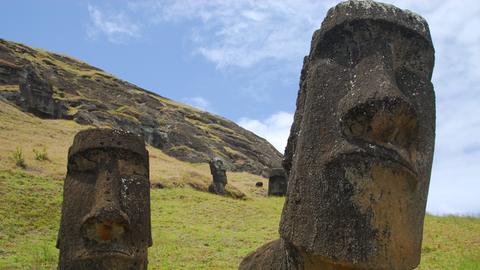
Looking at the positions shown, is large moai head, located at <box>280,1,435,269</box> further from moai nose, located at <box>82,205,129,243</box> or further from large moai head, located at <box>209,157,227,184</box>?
large moai head, located at <box>209,157,227,184</box>

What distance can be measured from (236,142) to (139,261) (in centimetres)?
7235

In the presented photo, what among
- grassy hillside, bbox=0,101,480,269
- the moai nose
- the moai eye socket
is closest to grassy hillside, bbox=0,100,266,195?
grassy hillside, bbox=0,101,480,269

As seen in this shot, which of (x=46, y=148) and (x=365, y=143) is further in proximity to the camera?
(x=46, y=148)

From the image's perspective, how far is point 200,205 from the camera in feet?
82.7

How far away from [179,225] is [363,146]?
17.4 m

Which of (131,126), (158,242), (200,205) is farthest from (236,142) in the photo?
(158,242)

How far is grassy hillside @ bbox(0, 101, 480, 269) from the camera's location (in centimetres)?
1405

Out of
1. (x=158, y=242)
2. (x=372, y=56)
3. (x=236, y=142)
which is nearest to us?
(x=372, y=56)

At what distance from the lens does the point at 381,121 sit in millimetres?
3391

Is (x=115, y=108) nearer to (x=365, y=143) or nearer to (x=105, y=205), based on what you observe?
(x=105, y=205)

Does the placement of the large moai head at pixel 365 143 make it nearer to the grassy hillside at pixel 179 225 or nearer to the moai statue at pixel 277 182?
the grassy hillside at pixel 179 225

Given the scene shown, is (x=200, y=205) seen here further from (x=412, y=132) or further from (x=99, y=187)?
(x=412, y=132)

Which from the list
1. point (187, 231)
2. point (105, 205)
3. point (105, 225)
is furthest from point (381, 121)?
point (187, 231)

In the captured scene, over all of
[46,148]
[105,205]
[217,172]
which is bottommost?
[105,205]
